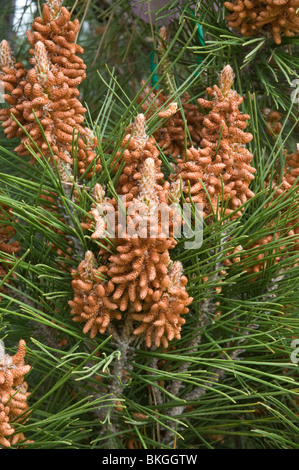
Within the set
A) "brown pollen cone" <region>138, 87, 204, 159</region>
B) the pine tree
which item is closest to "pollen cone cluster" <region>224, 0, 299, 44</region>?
the pine tree

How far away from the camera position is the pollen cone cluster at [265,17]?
0.63m

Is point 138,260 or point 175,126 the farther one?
point 175,126

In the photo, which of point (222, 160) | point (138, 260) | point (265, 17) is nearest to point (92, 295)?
point (138, 260)

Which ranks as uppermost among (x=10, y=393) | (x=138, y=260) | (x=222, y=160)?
(x=222, y=160)

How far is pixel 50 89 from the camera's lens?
0.54 metres

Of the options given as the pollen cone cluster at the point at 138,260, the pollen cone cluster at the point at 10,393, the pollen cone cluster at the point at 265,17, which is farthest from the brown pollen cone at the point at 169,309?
the pollen cone cluster at the point at 265,17

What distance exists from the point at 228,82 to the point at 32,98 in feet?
0.65

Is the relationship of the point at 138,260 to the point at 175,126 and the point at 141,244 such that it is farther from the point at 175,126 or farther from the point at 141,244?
the point at 175,126

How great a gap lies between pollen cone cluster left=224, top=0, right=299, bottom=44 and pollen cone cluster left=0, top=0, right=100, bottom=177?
214 millimetres

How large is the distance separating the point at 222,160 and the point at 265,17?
0.20 m

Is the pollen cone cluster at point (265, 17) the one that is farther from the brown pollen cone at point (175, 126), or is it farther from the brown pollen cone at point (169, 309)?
the brown pollen cone at point (169, 309)

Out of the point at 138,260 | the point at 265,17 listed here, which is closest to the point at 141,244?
the point at 138,260

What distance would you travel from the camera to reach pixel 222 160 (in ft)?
1.86
